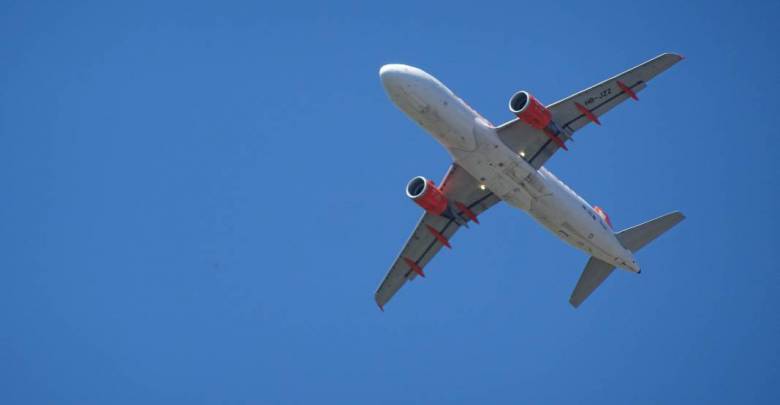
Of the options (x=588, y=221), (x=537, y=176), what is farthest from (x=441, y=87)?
(x=588, y=221)

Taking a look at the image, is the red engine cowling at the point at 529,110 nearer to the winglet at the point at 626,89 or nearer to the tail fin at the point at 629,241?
the winglet at the point at 626,89

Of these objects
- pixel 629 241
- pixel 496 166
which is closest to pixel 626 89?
pixel 496 166

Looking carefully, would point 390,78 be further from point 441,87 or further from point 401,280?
point 401,280

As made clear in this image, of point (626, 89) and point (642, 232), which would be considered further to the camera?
point (642, 232)

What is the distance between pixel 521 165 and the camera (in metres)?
51.4

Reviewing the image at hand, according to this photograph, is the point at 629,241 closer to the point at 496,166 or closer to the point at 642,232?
the point at 642,232

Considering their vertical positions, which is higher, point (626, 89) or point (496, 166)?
point (626, 89)

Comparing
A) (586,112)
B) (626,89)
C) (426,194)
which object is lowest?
(426,194)

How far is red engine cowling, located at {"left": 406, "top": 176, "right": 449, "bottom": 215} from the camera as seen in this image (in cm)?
5362

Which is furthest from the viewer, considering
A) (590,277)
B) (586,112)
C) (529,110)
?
(590,277)

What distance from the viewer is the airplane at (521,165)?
49.2m

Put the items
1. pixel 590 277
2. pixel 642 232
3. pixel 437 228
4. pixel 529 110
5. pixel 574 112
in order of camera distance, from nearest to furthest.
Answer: pixel 529 110, pixel 574 112, pixel 642 232, pixel 590 277, pixel 437 228

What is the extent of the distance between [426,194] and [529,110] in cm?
751

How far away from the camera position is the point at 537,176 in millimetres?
51781
